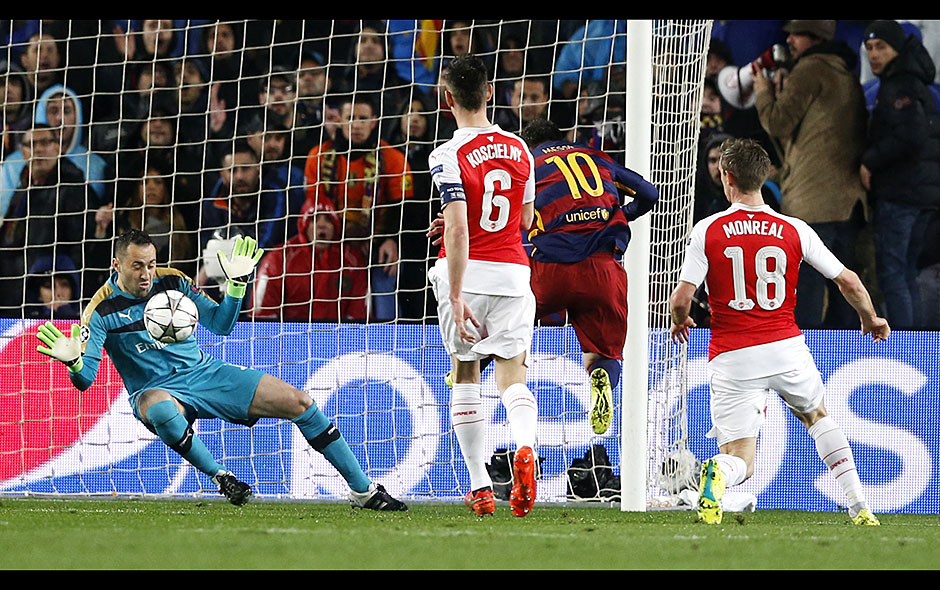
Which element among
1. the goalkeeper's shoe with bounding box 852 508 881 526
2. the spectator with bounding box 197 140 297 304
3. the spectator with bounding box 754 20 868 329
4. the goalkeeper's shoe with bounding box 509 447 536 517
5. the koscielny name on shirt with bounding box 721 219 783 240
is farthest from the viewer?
the spectator with bounding box 197 140 297 304

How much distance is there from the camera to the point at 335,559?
10.8 feet

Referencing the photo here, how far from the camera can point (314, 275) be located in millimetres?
8602

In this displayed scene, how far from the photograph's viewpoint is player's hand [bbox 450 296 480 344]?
475 centimetres

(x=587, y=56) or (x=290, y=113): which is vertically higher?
(x=587, y=56)

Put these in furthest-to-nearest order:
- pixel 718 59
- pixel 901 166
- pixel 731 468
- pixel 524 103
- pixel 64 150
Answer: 1. pixel 64 150
2. pixel 718 59
3. pixel 524 103
4. pixel 901 166
5. pixel 731 468

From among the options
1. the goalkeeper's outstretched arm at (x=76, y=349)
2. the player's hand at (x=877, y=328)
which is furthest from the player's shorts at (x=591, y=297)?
the goalkeeper's outstretched arm at (x=76, y=349)

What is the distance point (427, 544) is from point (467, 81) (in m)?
1.99

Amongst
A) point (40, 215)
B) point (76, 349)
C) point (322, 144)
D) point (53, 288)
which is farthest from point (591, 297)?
point (40, 215)

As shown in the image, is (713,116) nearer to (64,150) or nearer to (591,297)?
(591,297)

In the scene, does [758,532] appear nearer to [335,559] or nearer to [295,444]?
[335,559]

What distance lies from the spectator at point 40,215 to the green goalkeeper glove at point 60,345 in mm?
3173

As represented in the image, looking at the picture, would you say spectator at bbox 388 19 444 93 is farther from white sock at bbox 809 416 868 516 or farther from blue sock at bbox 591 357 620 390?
white sock at bbox 809 416 868 516

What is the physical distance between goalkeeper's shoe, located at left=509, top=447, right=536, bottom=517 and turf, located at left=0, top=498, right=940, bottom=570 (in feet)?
0.25

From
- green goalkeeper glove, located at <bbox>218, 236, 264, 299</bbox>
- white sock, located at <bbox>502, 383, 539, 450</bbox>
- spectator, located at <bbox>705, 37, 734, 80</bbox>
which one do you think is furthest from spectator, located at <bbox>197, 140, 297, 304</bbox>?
white sock, located at <bbox>502, 383, 539, 450</bbox>
